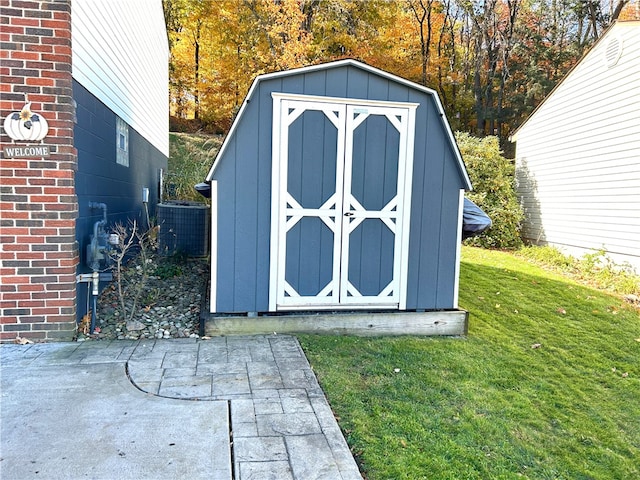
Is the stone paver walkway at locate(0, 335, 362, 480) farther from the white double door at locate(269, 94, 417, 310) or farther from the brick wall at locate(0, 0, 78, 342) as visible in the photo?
the white double door at locate(269, 94, 417, 310)

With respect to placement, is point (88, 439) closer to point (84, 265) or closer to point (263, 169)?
point (84, 265)

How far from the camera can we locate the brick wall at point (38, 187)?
3.50 m

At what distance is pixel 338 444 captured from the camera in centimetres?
243

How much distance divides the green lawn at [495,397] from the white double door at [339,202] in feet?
1.68

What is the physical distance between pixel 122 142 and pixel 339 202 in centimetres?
343

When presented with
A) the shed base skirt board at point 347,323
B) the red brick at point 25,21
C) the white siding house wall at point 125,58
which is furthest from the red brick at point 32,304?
the red brick at point 25,21

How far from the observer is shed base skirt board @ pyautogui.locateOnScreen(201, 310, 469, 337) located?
4.15 meters

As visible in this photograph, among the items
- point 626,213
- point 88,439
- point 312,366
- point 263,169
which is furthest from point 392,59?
point 88,439

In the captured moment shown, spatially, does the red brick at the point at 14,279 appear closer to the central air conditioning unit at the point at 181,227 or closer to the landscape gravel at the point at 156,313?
the landscape gravel at the point at 156,313

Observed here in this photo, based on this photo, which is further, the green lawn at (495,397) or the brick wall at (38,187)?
the brick wall at (38,187)

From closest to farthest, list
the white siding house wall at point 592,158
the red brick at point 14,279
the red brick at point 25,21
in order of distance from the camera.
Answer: the red brick at point 25,21 → the red brick at point 14,279 → the white siding house wall at point 592,158

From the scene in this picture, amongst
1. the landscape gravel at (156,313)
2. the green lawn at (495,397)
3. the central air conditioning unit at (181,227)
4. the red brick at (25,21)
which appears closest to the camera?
the green lawn at (495,397)

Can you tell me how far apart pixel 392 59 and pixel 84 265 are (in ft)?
49.7

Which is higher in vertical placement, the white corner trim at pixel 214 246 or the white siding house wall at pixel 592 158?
the white siding house wall at pixel 592 158
